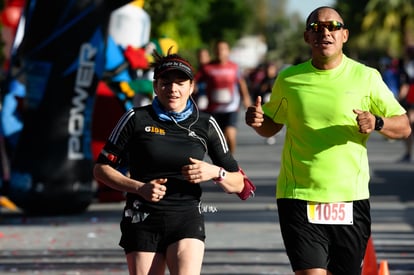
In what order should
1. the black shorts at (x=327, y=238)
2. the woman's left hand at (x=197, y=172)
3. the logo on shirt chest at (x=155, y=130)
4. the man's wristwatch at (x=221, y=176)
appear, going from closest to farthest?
the woman's left hand at (x=197, y=172)
the man's wristwatch at (x=221, y=176)
the logo on shirt chest at (x=155, y=130)
the black shorts at (x=327, y=238)

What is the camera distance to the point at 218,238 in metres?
12.3

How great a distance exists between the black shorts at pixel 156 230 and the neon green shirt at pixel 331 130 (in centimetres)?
69

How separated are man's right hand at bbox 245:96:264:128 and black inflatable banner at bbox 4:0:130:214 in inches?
284

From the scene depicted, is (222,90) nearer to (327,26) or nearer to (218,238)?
(218,238)

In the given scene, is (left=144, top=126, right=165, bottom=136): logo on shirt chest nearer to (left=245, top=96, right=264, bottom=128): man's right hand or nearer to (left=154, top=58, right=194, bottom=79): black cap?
(left=154, top=58, right=194, bottom=79): black cap

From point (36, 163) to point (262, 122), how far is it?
24.2 ft

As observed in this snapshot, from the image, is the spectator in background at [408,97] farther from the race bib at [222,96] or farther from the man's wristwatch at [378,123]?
the man's wristwatch at [378,123]

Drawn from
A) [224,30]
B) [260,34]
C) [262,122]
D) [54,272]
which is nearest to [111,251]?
[54,272]

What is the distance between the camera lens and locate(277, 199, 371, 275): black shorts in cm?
680

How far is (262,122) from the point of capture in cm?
704

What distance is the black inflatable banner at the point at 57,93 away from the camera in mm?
13922

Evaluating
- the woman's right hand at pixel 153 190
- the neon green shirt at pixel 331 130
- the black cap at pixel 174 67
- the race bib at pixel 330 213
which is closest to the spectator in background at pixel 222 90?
the neon green shirt at pixel 331 130

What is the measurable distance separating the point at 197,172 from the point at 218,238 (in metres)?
6.06

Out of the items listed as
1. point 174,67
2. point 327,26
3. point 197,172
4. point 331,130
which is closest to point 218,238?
point 331,130
